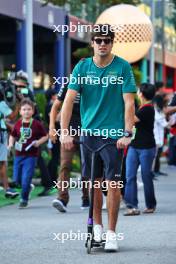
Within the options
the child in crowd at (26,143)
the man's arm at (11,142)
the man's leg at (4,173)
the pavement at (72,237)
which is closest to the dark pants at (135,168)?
the pavement at (72,237)

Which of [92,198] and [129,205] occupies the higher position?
[92,198]

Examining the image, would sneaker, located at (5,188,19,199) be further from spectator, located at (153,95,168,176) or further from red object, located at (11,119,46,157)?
spectator, located at (153,95,168,176)

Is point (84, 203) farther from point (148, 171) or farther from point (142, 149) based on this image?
point (142, 149)

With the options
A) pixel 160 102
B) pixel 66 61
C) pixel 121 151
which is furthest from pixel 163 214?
pixel 66 61

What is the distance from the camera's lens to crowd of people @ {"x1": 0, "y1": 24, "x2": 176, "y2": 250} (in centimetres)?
795

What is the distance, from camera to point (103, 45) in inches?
313

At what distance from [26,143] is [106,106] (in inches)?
189

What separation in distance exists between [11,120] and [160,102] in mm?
4618

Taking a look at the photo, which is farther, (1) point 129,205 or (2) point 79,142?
(1) point 129,205

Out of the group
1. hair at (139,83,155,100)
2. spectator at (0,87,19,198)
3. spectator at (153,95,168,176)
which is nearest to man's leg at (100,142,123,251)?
hair at (139,83,155,100)

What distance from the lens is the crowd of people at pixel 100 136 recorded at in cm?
795

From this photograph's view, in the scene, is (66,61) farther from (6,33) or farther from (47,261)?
(47,261)

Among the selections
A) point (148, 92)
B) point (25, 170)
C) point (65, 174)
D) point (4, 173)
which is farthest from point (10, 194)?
point (148, 92)

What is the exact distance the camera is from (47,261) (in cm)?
753
